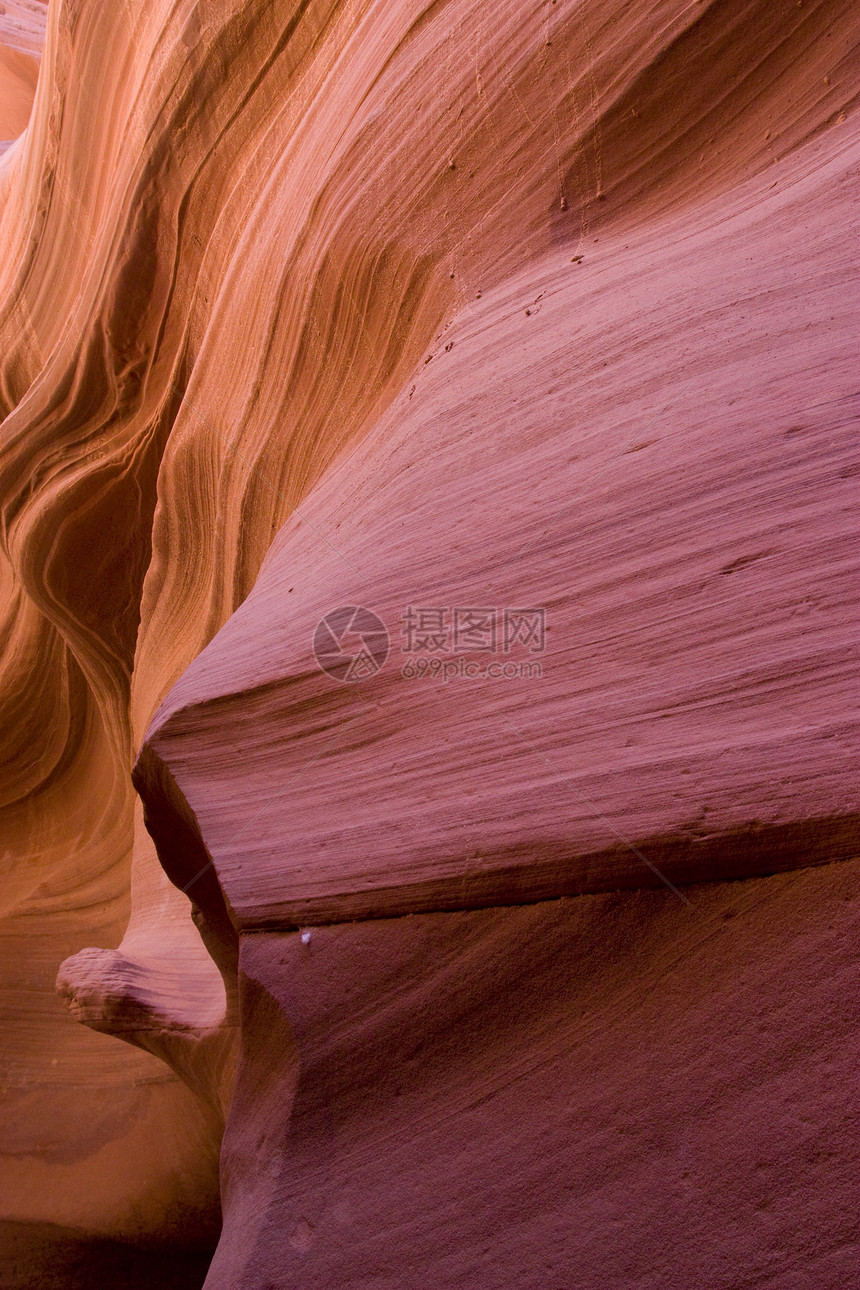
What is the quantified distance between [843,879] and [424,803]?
46 centimetres

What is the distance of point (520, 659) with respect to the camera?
1.03 m

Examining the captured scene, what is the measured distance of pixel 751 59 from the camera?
1.45m

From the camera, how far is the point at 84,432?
2953 mm

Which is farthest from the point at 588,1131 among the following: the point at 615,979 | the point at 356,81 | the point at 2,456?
the point at 2,456

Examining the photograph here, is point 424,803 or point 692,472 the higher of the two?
point 692,472

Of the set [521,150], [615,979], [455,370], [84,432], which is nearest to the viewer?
[615,979]

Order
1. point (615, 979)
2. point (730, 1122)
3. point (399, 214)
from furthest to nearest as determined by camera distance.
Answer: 1. point (399, 214)
2. point (615, 979)
3. point (730, 1122)

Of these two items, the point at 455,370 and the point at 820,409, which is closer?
the point at 820,409

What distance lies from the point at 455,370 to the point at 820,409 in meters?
0.68

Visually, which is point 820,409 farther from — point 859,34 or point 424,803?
point 859,34

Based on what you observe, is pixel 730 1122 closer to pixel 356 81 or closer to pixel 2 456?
pixel 356 81

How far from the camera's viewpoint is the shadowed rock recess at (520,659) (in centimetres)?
79

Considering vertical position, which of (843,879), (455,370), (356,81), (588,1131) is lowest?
(588,1131)

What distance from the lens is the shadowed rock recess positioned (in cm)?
79
